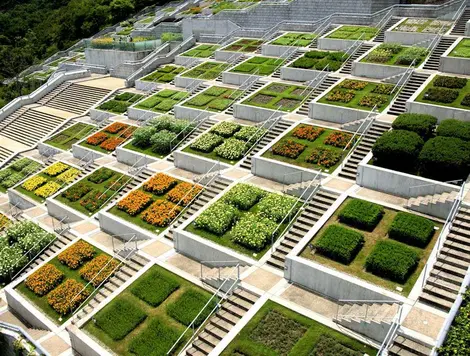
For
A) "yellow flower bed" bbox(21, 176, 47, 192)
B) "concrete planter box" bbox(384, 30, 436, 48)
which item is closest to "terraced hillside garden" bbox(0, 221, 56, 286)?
"yellow flower bed" bbox(21, 176, 47, 192)

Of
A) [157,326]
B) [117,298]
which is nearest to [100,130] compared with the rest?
[117,298]

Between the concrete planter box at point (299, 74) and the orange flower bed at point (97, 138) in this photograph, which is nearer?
the orange flower bed at point (97, 138)

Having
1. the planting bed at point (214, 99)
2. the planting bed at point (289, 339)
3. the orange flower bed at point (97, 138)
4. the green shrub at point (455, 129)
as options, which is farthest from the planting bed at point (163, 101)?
the planting bed at point (289, 339)

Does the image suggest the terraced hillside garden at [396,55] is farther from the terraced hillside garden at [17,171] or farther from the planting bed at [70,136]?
the terraced hillside garden at [17,171]

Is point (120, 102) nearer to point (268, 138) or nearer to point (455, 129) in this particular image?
point (268, 138)

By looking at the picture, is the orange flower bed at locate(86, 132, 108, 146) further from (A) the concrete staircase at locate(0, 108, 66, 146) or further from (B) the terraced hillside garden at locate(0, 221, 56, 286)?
(B) the terraced hillside garden at locate(0, 221, 56, 286)

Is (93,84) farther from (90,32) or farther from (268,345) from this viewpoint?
(268,345)
